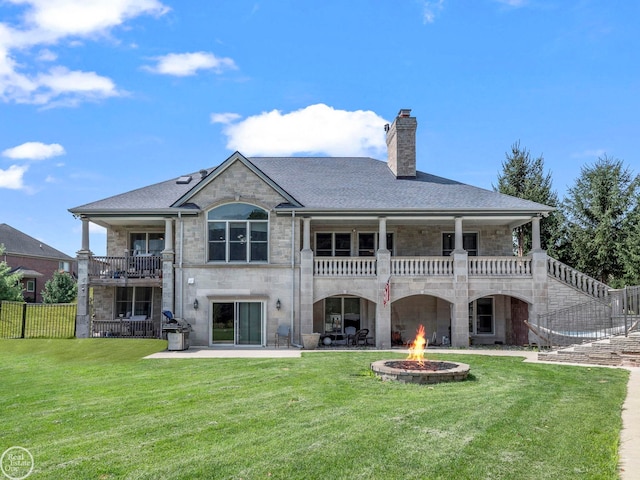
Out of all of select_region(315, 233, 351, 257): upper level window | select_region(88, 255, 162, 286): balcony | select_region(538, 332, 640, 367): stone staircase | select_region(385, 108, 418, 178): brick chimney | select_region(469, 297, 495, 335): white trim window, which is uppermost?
select_region(385, 108, 418, 178): brick chimney

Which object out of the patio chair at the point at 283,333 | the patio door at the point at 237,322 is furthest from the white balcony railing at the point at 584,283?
the patio door at the point at 237,322

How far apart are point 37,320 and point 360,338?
14417 millimetres

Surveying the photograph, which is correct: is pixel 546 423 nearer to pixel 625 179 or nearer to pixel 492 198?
pixel 492 198

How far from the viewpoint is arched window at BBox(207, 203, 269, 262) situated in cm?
2325

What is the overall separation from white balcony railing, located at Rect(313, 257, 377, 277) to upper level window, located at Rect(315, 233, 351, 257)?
2.15m

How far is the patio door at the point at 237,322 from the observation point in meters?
23.1

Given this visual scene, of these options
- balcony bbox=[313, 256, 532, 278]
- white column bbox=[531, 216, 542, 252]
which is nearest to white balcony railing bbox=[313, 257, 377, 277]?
balcony bbox=[313, 256, 532, 278]

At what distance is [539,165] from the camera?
39281 millimetres

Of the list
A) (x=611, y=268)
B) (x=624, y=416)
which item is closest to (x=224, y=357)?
(x=624, y=416)

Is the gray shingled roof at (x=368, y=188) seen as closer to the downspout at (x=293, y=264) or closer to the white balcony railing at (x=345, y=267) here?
the downspout at (x=293, y=264)

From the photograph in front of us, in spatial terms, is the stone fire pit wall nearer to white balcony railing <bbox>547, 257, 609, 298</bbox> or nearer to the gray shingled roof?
the gray shingled roof

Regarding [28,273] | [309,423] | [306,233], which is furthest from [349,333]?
[28,273]

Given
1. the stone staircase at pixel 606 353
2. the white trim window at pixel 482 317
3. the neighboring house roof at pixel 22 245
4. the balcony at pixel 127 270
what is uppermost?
the neighboring house roof at pixel 22 245

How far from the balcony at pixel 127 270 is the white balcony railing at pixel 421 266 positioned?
33.4ft
